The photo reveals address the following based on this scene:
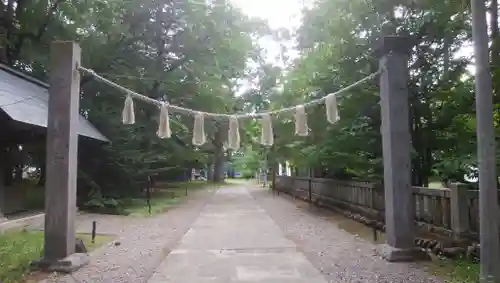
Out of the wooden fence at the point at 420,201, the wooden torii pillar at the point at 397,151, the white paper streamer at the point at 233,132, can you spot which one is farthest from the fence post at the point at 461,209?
the white paper streamer at the point at 233,132

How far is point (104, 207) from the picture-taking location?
16109 mm

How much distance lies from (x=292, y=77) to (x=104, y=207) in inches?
381

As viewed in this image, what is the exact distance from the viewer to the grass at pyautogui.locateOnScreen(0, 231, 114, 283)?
6320 mm

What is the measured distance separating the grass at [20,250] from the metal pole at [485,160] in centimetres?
608

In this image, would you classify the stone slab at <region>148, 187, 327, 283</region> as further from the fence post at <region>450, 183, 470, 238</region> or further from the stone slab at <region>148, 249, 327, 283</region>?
the fence post at <region>450, 183, 470, 238</region>

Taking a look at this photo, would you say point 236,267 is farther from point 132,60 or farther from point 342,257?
point 132,60

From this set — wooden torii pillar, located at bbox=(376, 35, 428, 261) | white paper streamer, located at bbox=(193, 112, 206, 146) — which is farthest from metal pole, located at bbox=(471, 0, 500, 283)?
white paper streamer, located at bbox=(193, 112, 206, 146)

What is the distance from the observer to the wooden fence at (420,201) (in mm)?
7504

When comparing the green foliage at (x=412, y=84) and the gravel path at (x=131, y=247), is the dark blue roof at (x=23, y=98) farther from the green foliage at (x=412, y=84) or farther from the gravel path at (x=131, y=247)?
the green foliage at (x=412, y=84)

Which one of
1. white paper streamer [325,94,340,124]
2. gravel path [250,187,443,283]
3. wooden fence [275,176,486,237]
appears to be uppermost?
white paper streamer [325,94,340,124]

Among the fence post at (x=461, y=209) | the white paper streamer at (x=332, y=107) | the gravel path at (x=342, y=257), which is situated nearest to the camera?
the gravel path at (x=342, y=257)

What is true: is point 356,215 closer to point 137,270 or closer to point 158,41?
point 137,270

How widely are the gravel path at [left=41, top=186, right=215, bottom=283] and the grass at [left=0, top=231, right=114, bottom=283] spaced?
40 cm

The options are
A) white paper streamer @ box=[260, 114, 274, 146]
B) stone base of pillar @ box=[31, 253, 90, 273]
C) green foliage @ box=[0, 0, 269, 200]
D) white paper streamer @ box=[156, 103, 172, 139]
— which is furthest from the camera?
green foliage @ box=[0, 0, 269, 200]
